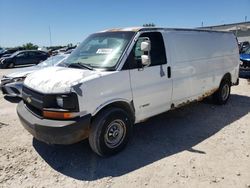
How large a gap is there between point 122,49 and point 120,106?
0.96 m

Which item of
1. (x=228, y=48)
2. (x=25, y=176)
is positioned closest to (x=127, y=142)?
(x=25, y=176)

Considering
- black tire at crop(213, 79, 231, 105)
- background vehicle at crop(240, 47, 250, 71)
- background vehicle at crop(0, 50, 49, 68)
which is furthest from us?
background vehicle at crop(0, 50, 49, 68)

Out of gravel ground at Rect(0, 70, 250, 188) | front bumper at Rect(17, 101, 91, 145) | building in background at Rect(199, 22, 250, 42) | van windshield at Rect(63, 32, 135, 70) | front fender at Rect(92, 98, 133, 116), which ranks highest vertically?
building in background at Rect(199, 22, 250, 42)

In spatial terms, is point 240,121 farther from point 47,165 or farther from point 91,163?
point 47,165

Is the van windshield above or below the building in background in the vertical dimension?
below

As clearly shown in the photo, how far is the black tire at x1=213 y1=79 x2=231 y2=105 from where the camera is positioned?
7.36m

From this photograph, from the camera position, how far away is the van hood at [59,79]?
3729 mm

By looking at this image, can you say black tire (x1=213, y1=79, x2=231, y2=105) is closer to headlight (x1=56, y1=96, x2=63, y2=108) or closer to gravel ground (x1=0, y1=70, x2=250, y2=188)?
gravel ground (x1=0, y1=70, x2=250, y2=188)

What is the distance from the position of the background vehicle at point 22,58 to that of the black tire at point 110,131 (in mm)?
20397

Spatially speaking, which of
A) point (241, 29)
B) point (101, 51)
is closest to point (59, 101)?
point (101, 51)

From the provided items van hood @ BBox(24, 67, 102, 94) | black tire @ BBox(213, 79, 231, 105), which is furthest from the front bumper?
black tire @ BBox(213, 79, 231, 105)

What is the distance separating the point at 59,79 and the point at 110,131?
3.89 ft

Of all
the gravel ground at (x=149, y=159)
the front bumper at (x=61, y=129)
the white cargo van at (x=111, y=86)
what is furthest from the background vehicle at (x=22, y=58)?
the front bumper at (x=61, y=129)

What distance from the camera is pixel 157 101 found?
4.95 meters
